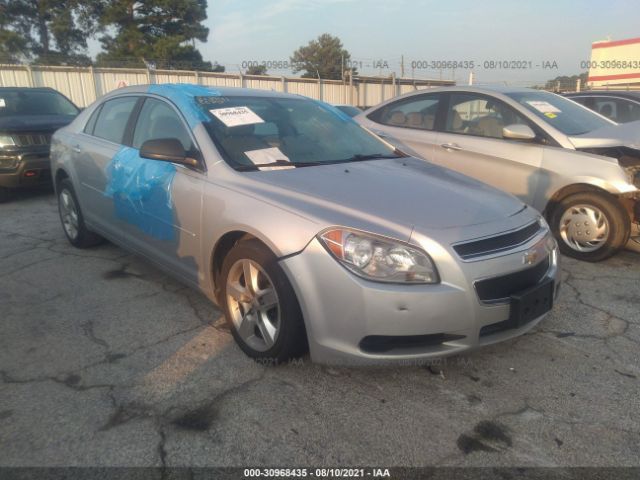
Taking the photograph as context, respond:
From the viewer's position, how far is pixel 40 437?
217 cm

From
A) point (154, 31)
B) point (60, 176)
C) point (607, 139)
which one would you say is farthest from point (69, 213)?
point (154, 31)

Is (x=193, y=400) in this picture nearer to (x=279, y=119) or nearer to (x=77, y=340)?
A: (x=77, y=340)

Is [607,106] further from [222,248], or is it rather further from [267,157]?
[222,248]

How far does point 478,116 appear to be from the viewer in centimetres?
517

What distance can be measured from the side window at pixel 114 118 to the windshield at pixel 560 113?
3.64 metres

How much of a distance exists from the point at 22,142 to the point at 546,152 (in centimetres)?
653

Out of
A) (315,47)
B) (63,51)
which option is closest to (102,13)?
(63,51)

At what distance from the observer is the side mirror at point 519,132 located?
182 inches

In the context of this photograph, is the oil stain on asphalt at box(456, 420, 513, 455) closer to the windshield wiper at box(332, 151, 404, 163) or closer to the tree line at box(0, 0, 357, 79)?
the windshield wiper at box(332, 151, 404, 163)

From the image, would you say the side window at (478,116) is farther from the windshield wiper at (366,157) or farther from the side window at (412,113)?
the windshield wiper at (366,157)

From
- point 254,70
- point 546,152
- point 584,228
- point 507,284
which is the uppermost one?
Answer: point 254,70

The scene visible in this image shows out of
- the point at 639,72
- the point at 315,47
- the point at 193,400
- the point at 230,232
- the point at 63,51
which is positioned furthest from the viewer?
the point at 315,47

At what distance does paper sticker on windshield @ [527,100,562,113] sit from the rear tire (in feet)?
14.6

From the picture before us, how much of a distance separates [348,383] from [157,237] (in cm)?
170
